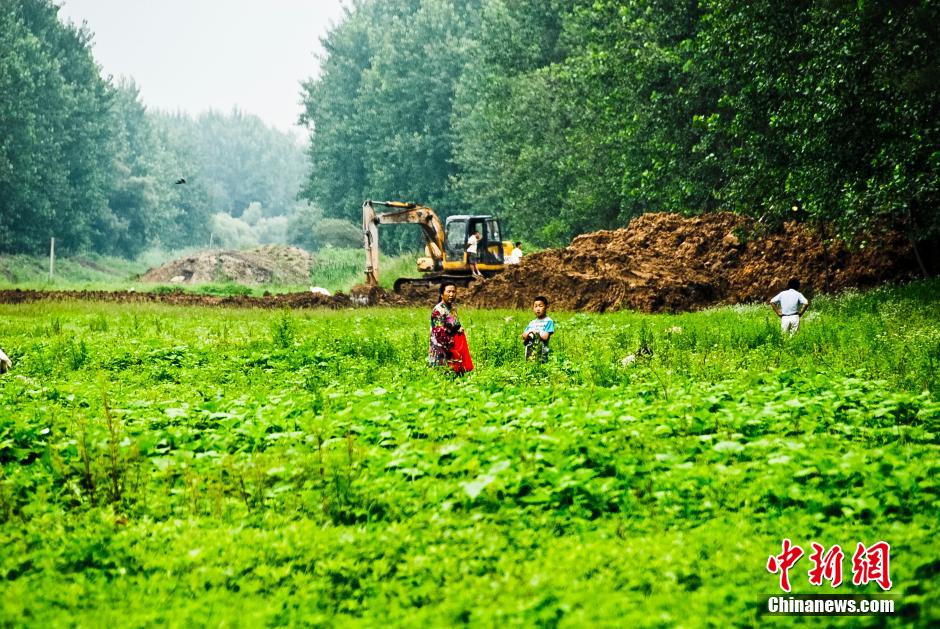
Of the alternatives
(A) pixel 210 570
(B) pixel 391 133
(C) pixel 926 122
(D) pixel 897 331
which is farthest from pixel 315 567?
(B) pixel 391 133

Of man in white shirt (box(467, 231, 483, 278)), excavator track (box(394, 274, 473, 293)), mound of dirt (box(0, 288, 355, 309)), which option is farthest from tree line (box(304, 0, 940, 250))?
mound of dirt (box(0, 288, 355, 309))

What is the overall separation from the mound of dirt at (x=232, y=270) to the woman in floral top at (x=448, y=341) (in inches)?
1913

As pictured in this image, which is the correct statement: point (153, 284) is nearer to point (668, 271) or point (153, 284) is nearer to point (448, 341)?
point (668, 271)

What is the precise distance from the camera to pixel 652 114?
1384 inches

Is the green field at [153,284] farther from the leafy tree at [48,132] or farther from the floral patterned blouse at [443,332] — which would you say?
the floral patterned blouse at [443,332]

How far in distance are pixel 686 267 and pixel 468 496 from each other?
24.7 metres

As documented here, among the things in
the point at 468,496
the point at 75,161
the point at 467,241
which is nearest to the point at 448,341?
the point at 468,496

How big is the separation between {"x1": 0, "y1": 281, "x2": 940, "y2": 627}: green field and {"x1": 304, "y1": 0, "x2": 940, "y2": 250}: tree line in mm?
10292

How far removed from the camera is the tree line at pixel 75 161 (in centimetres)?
6325

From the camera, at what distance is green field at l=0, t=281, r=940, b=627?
537cm

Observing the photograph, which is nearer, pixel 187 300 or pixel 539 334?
pixel 539 334

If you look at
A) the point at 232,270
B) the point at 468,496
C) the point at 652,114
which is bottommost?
the point at 468,496

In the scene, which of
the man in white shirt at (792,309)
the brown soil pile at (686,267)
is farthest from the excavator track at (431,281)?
the man in white shirt at (792,309)

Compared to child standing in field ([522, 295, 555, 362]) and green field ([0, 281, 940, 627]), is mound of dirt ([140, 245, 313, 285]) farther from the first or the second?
green field ([0, 281, 940, 627])
